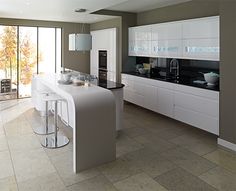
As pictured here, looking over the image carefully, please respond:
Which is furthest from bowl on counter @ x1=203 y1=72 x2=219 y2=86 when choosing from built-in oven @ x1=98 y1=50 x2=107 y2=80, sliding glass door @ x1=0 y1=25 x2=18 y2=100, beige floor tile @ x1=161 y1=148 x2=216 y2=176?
sliding glass door @ x1=0 y1=25 x2=18 y2=100

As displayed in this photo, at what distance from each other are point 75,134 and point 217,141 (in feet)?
8.10

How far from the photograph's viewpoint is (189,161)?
3.43 m

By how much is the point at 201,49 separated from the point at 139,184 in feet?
9.52

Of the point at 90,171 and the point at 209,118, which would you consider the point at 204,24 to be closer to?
the point at 209,118

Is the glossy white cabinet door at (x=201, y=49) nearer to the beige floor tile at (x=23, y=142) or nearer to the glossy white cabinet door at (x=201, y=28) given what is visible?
the glossy white cabinet door at (x=201, y=28)

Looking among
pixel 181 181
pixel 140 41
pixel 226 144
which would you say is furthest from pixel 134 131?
pixel 140 41

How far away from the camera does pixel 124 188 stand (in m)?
2.76

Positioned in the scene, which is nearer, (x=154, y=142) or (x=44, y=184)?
(x=44, y=184)

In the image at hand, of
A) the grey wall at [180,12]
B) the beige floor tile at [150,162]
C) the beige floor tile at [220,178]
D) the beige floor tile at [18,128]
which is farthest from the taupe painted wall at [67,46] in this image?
the beige floor tile at [220,178]

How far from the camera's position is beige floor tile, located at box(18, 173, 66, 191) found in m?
2.75

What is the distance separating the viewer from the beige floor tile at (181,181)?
2746mm

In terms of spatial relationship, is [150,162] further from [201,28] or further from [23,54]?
[23,54]

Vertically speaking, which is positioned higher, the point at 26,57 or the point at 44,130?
the point at 26,57

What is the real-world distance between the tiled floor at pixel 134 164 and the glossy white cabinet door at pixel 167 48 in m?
1.61
